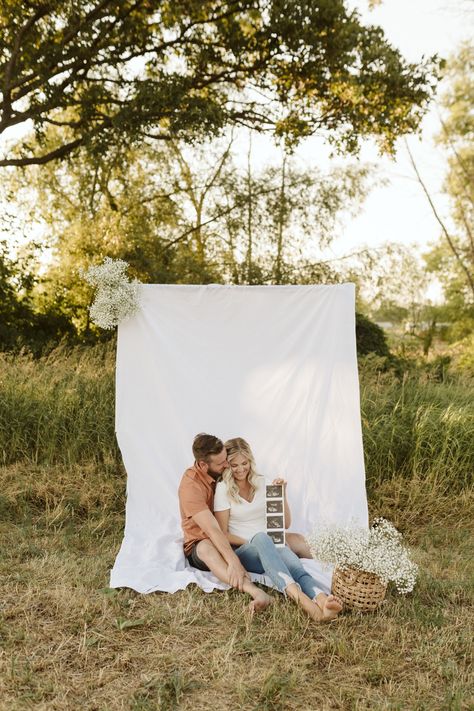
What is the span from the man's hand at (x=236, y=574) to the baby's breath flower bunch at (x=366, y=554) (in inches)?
14.6

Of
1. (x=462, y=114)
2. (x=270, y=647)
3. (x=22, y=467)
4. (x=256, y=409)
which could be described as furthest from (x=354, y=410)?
(x=462, y=114)

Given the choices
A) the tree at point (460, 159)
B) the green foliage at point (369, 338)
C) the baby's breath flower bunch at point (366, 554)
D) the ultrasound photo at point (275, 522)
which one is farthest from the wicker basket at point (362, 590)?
the tree at point (460, 159)

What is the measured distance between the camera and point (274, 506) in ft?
11.2

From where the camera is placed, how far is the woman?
10.3ft

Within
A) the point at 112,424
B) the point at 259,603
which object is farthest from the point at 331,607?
the point at 112,424

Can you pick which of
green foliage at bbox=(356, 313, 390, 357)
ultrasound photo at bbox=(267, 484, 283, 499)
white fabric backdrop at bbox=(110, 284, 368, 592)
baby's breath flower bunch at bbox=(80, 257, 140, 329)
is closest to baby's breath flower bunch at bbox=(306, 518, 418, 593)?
ultrasound photo at bbox=(267, 484, 283, 499)

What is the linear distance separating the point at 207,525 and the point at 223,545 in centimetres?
13

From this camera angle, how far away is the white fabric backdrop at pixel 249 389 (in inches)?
164

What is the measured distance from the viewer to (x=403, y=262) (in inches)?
418

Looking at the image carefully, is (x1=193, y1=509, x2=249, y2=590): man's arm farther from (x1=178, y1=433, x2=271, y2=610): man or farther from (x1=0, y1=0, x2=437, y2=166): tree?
(x1=0, y1=0, x2=437, y2=166): tree

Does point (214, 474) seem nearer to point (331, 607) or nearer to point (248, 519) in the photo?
point (248, 519)

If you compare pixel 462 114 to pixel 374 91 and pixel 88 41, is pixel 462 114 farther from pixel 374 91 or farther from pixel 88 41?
pixel 88 41

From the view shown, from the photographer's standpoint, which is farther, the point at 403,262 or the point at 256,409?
the point at 403,262

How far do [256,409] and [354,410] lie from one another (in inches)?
25.3
